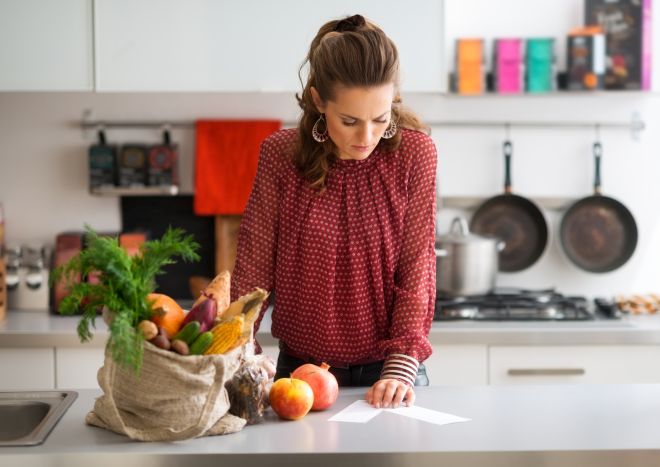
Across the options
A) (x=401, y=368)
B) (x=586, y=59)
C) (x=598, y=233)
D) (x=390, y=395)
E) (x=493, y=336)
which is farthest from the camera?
(x=598, y=233)

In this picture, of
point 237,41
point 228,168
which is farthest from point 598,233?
point 237,41

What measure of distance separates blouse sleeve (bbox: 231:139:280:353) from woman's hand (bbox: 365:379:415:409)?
0.37 m

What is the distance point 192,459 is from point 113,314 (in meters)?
0.26

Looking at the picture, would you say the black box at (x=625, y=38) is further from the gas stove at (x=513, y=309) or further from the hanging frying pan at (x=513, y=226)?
the gas stove at (x=513, y=309)

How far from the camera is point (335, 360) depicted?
215 cm

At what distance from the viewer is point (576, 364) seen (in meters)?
3.04

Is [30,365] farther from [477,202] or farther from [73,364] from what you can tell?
[477,202]

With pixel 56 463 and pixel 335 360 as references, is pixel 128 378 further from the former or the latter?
pixel 335 360

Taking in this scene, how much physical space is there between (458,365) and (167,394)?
1602mm

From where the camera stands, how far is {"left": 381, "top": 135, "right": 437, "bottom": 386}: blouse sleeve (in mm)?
2025

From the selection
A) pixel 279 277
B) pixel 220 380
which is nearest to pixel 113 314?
pixel 220 380

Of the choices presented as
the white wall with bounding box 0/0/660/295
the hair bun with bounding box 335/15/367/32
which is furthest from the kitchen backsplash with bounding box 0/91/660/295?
the hair bun with bounding box 335/15/367/32

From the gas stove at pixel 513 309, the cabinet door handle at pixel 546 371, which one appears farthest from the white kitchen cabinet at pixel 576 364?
the gas stove at pixel 513 309

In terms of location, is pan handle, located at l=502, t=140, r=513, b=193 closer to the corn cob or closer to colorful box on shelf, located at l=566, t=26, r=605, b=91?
colorful box on shelf, located at l=566, t=26, r=605, b=91
